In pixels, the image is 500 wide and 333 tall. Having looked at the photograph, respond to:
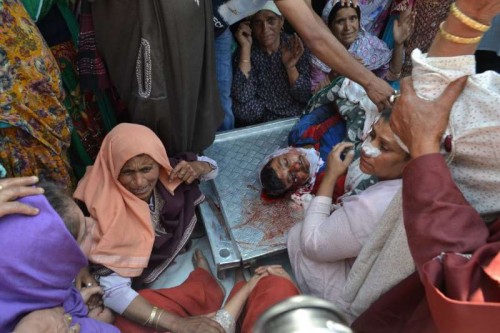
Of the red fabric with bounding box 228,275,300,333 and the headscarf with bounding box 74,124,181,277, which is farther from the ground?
the headscarf with bounding box 74,124,181,277

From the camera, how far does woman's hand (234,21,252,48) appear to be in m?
3.01

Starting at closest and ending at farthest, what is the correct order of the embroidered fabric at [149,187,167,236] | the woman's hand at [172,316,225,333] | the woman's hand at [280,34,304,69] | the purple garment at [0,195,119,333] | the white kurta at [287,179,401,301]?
the purple garment at [0,195,119,333] → the white kurta at [287,179,401,301] → the woman's hand at [172,316,225,333] → the embroidered fabric at [149,187,167,236] → the woman's hand at [280,34,304,69]

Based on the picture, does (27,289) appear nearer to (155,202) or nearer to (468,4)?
(155,202)

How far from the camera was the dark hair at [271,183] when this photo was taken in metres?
2.55

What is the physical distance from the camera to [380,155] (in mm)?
1711

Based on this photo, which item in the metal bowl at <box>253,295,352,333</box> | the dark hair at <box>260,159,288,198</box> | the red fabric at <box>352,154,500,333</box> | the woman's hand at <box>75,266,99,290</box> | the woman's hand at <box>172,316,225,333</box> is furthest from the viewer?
the dark hair at <box>260,159,288,198</box>

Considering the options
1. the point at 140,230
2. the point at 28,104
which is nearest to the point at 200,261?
the point at 140,230

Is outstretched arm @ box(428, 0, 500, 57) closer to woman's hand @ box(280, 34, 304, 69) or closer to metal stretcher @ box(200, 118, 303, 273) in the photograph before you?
metal stretcher @ box(200, 118, 303, 273)

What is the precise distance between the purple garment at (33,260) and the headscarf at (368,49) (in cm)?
231

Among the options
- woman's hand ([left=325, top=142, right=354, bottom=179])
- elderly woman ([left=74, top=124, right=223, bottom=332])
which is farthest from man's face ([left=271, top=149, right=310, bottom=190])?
elderly woman ([left=74, top=124, right=223, bottom=332])

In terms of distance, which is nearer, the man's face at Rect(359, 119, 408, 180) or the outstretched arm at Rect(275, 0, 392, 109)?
the man's face at Rect(359, 119, 408, 180)

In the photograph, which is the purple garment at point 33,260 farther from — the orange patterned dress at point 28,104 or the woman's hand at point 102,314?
the orange patterned dress at point 28,104

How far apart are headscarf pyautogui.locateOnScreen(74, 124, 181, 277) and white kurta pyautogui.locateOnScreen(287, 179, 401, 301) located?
701 millimetres

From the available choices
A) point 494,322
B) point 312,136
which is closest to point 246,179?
point 312,136
